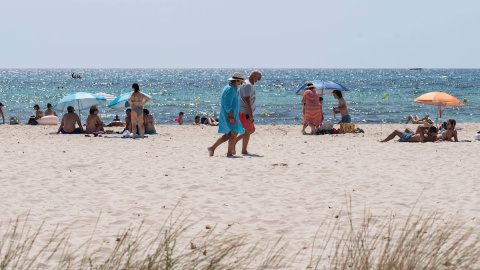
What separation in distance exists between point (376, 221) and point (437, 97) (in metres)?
9.70

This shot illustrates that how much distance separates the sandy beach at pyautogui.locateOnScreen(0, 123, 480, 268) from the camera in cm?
607

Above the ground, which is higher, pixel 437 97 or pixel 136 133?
pixel 437 97

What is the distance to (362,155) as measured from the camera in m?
11.5

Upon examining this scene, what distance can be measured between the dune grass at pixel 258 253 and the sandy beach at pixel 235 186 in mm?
263

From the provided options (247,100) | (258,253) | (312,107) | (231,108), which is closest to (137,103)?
(312,107)

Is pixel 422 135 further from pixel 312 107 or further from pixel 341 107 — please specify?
pixel 312 107

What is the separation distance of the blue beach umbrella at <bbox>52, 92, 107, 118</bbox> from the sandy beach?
5337 mm

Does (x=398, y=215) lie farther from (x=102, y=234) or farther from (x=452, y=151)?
(x=452, y=151)

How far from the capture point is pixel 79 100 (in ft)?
61.5

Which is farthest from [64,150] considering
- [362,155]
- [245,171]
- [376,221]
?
[376,221]

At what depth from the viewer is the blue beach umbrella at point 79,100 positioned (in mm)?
18344

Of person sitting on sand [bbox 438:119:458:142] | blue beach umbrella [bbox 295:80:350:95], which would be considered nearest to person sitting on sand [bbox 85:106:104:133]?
blue beach umbrella [bbox 295:80:350:95]

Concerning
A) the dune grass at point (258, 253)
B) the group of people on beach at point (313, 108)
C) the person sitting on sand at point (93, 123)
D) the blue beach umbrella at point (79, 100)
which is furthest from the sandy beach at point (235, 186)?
the blue beach umbrella at point (79, 100)

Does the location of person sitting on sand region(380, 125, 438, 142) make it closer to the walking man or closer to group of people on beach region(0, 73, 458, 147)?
group of people on beach region(0, 73, 458, 147)
